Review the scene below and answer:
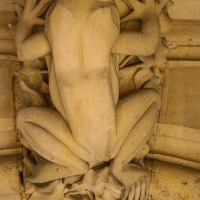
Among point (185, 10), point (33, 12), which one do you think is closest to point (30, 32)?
point (33, 12)

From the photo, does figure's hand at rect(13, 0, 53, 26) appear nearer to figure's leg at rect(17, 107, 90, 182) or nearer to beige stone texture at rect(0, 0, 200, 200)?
beige stone texture at rect(0, 0, 200, 200)

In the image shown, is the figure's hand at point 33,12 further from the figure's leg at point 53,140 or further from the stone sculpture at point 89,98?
the figure's leg at point 53,140

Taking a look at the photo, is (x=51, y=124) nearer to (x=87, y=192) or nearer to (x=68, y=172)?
(x=68, y=172)

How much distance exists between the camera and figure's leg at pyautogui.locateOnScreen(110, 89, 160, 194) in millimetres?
1475

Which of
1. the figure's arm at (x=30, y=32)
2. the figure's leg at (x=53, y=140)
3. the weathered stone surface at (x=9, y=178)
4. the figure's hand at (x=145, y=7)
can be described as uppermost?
the figure's hand at (x=145, y=7)

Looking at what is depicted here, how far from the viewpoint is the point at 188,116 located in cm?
165

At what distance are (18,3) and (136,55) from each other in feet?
1.55

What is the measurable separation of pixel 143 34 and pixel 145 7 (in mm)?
106

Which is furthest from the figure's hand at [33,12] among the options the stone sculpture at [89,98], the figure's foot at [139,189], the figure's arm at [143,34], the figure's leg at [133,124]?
the figure's foot at [139,189]

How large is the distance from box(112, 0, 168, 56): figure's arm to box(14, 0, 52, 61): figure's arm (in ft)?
0.87

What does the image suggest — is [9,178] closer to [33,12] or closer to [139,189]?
[139,189]

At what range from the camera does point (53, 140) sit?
4.87ft

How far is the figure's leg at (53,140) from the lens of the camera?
1481 millimetres

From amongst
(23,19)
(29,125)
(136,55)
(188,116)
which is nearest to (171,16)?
(136,55)
